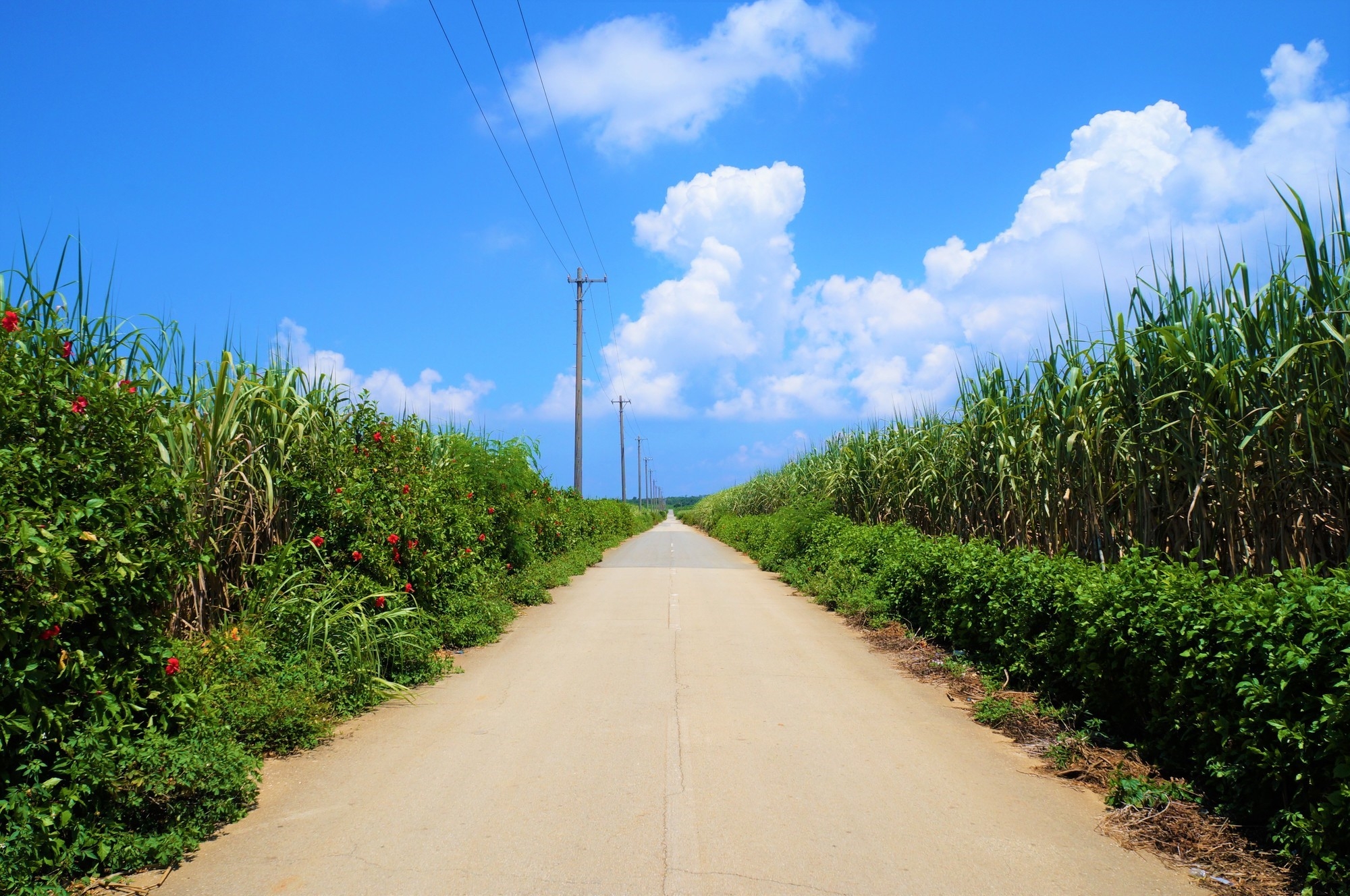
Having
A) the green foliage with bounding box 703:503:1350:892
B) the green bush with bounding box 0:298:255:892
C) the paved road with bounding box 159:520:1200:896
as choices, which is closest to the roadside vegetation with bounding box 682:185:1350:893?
the green foliage with bounding box 703:503:1350:892

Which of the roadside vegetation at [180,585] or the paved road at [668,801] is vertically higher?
the roadside vegetation at [180,585]

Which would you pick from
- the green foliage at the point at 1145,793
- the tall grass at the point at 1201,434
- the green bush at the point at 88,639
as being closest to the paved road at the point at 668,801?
the green foliage at the point at 1145,793

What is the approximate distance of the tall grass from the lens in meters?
5.84

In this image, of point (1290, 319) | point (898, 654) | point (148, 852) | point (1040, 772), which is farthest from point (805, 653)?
point (148, 852)

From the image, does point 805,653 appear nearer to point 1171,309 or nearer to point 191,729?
point 1171,309

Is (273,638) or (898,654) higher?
(273,638)

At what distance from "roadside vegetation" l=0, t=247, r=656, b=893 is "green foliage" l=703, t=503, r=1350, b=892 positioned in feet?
18.1

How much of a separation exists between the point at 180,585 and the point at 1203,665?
6796 millimetres

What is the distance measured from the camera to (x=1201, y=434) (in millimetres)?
6789

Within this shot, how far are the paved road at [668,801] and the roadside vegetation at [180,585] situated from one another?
0.46m

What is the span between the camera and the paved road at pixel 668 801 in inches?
159

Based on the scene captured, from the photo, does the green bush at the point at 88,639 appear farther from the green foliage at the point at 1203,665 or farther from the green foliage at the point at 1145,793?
the green foliage at the point at 1203,665

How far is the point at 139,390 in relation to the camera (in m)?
5.14

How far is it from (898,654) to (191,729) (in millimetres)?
7609
